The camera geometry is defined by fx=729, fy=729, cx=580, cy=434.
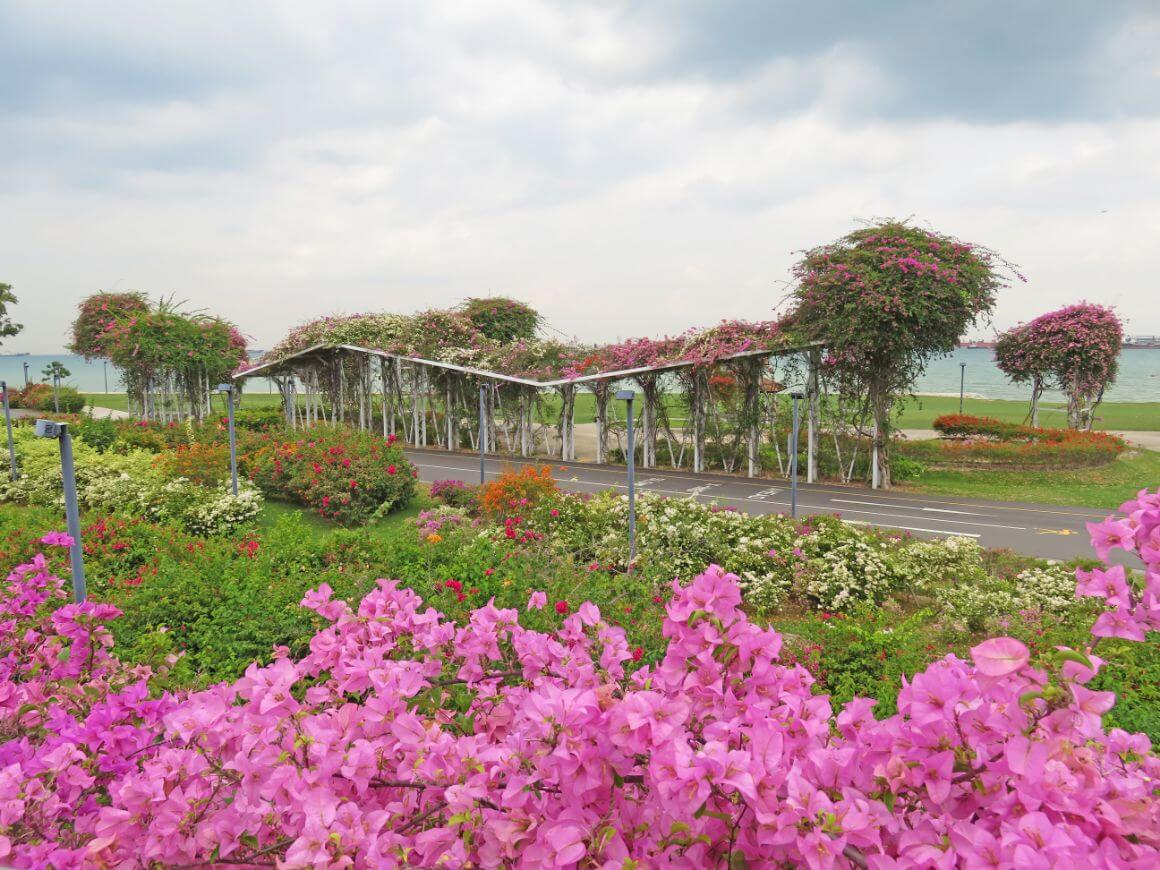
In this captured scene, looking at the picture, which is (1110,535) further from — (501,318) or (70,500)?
(501,318)

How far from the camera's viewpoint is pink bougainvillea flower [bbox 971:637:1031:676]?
1.13 metres

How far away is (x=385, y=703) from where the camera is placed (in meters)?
1.65

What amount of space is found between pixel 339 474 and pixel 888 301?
37.7 ft

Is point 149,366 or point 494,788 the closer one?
point 494,788

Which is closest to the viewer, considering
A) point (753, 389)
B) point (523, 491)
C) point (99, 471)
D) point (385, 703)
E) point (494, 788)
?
point (494, 788)

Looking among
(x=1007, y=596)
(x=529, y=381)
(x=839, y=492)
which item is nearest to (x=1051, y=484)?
(x=839, y=492)

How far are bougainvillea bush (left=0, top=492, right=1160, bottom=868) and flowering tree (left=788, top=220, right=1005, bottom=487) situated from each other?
15193 mm

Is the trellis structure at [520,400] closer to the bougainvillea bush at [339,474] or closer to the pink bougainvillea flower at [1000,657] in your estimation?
the bougainvillea bush at [339,474]

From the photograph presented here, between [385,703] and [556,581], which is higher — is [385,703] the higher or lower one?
the higher one

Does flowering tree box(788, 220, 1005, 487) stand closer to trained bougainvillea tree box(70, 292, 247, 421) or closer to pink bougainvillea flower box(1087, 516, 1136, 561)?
pink bougainvillea flower box(1087, 516, 1136, 561)

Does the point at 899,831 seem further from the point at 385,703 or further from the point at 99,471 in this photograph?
the point at 99,471

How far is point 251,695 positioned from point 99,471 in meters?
15.0

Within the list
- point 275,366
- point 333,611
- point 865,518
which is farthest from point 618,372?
→ point 333,611

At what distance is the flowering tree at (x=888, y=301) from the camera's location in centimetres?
1541
